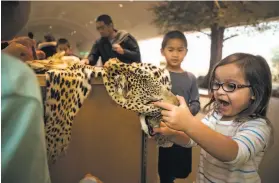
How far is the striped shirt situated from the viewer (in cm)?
51

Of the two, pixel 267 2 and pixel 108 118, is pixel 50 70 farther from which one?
pixel 267 2

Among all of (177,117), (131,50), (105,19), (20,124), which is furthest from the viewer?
(105,19)

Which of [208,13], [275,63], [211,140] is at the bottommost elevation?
[211,140]

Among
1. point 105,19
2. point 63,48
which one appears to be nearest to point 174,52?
point 105,19

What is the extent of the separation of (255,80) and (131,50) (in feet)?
1.75

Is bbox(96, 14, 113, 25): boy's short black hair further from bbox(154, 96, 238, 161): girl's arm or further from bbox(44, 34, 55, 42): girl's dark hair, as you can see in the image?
bbox(154, 96, 238, 161): girl's arm

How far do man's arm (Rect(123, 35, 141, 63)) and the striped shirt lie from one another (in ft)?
1.37

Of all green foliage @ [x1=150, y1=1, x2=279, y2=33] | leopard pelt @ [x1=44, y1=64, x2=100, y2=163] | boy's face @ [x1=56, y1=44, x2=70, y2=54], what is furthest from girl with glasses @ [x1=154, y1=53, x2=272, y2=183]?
boy's face @ [x1=56, y1=44, x2=70, y2=54]

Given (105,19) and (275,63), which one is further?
(105,19)

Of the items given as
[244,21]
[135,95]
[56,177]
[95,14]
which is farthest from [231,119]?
[95,14]

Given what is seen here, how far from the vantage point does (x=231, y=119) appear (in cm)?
62

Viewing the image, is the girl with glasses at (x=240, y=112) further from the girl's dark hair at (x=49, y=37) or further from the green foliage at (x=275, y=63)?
the girl's dark hair at (x=49, y=37)

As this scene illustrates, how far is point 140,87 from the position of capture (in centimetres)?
58

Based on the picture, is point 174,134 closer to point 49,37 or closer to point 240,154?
point 240,154
